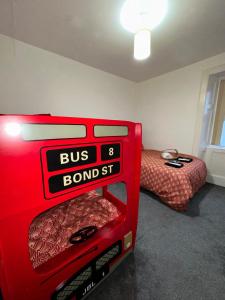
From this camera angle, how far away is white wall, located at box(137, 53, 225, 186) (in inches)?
97.8

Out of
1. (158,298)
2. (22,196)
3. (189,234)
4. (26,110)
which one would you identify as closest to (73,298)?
(158,298)

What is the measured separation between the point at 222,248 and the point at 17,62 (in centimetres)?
330

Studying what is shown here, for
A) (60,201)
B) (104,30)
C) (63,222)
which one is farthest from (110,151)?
(104,30)

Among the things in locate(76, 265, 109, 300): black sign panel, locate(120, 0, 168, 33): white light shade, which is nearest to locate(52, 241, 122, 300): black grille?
locate(76, 265, 109, 300): black sign panel

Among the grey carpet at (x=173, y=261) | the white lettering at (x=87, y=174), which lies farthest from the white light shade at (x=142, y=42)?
the grey carpet at (x=173, y=261)

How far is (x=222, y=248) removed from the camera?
1.23 m

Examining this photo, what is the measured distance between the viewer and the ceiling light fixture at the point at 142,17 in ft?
3.63

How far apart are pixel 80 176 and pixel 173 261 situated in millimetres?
1143

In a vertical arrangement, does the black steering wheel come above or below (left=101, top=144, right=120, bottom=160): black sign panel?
below

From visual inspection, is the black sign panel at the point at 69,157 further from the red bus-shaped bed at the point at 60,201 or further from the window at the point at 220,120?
the window at the point at 220,120

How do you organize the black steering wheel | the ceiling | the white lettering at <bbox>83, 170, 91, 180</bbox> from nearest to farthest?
the white lettering at <bbox>83, 170, 91, 180</bbox> → the black steering wheel → the ceiling

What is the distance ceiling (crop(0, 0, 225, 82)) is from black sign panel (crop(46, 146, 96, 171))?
1.55m

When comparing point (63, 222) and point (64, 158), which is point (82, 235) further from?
point (64, 158)

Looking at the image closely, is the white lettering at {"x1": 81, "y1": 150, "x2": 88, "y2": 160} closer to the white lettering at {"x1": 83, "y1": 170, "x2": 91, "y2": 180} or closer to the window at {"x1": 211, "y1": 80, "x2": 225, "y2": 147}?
the white lettering at {"x1": 83, "y1": 170, "x2": 91, "y2": 180}
